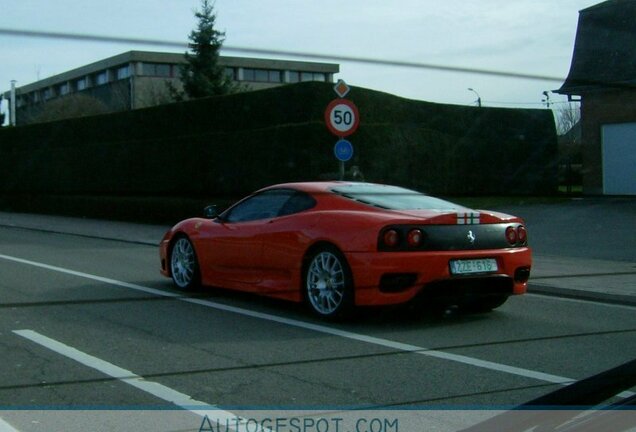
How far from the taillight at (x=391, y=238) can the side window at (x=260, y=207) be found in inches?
62.9

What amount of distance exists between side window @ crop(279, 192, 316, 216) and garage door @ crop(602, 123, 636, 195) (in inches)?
571

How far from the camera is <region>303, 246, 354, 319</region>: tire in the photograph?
24.8 ft

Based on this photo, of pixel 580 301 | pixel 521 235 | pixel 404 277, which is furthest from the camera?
pixel 580 301

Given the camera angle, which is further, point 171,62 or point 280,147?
point 280,147

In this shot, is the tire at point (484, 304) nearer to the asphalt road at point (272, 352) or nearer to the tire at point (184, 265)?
the asphalt road at point (272, 352)

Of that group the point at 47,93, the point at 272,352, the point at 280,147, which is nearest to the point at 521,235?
the point at 272,352

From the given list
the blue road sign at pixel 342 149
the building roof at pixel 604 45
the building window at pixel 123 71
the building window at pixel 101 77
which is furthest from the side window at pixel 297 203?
the blue road sign at pixel 342 149

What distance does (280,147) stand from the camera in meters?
22.1

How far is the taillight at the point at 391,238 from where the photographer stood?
7.41 metres

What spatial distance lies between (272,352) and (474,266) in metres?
2.10

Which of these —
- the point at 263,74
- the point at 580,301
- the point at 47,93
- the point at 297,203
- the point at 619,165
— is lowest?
the point at 580,301

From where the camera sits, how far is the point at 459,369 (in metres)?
6.00

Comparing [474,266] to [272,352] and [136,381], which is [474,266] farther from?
[136,381]

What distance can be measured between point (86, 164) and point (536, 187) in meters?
17.5
